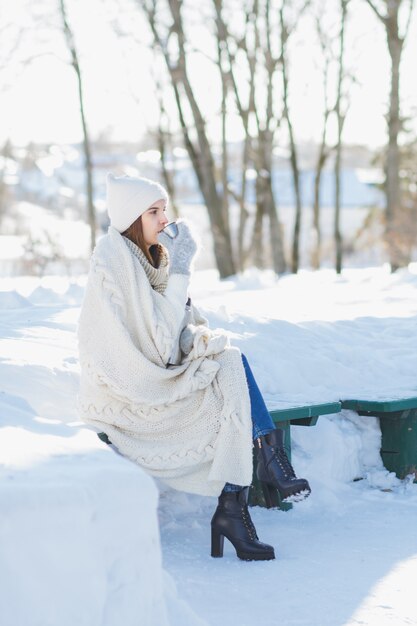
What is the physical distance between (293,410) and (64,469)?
2.10 meters

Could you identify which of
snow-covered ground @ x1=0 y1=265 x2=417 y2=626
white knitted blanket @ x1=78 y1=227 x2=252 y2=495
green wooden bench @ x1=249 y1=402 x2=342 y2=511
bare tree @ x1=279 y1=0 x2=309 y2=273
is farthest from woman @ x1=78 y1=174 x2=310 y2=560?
bare tree @ x1=279 y1=0 x2=309 y2=273

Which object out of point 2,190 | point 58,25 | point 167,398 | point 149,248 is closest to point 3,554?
point 167,398

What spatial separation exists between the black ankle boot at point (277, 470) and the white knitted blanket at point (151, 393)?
0.59ft

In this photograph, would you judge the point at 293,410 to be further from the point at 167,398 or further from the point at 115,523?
the point at 115,523

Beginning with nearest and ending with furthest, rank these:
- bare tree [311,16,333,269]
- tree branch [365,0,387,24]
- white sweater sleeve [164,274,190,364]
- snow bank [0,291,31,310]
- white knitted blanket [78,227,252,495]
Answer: white knitted blanket [78,227,252,495]
white sweater sleeve [164,274,190,364]
snow bank [0,291,31,310]
tree branch [365,0,387,24]
bare tree [311,16,333,269]

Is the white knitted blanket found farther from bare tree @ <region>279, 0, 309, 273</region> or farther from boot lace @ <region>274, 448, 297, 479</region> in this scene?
bare tree @ <region>279, 0, 309, 273</region>

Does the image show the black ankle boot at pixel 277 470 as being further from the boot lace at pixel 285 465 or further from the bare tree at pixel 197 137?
the bare tree at pixel 197 137

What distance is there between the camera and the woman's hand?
4.54m

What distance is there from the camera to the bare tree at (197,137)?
56.4ft


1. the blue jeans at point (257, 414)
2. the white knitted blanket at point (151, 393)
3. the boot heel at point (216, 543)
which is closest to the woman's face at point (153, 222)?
the white knitted blanket at point (151, 393)

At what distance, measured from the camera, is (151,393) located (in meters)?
4.32

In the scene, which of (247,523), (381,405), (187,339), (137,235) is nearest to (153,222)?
(137,235)

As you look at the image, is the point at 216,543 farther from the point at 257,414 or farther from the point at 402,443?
the point at 402,443

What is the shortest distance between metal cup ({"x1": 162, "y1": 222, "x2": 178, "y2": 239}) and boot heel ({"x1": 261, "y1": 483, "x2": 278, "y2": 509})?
1160mm
